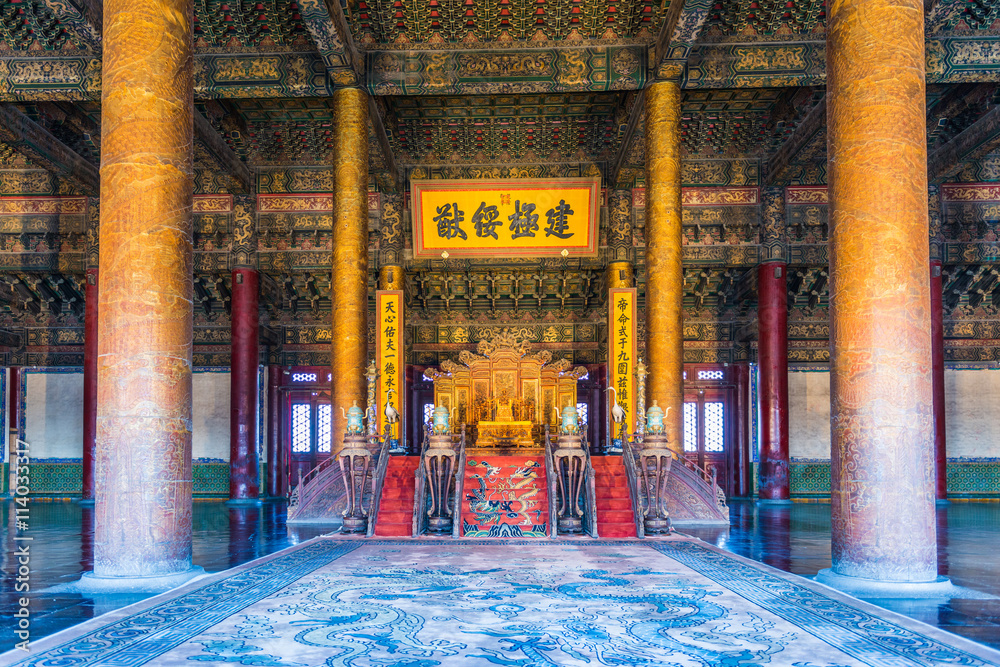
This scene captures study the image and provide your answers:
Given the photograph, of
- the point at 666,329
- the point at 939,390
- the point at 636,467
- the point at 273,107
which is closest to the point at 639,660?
the point at 636,467

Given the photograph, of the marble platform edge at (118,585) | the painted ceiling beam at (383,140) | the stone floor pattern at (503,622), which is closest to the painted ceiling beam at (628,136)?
the painted ceiling beam at (383,140)

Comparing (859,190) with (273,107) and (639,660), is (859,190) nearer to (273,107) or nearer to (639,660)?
(639,660)

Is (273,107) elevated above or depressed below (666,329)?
above

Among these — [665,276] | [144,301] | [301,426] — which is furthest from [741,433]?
[144,301]

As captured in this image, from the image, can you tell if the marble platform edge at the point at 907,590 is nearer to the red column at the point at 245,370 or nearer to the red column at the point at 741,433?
the red column at the point at 245,370

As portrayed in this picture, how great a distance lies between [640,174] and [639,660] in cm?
1197

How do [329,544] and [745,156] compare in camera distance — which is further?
[745,156]

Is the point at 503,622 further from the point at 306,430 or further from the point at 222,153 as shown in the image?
the point at 306,430

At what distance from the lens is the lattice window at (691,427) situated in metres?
16.4

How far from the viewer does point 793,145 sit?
43.0ft

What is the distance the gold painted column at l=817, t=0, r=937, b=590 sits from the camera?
470cm

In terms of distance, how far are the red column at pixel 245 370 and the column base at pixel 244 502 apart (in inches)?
9.0

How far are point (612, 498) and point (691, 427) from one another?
8414 millimetres

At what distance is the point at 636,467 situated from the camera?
8.30 meters
